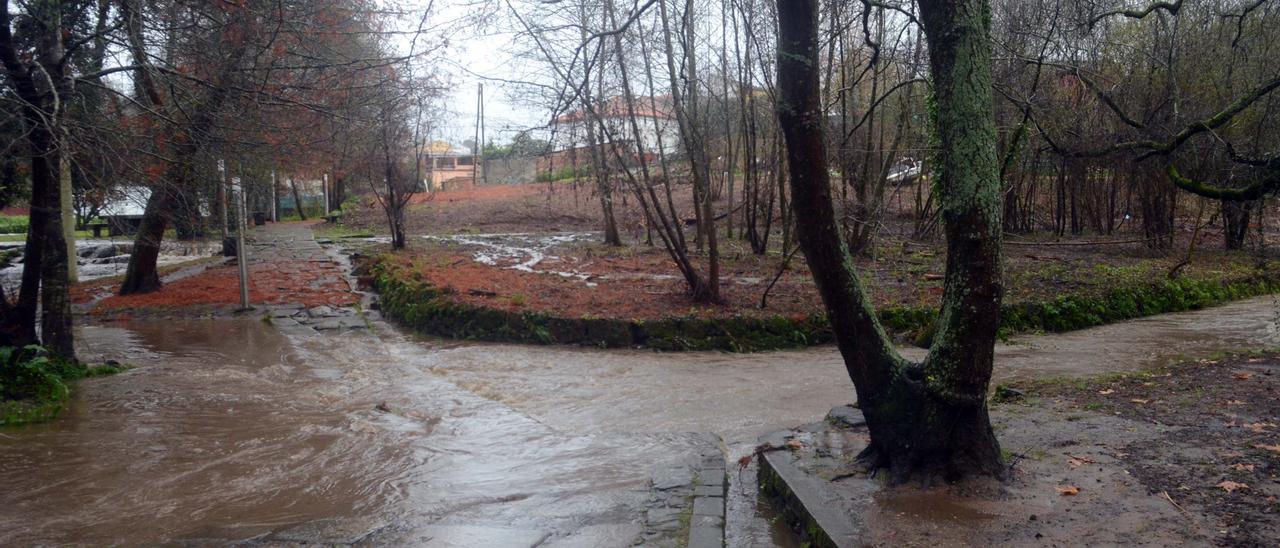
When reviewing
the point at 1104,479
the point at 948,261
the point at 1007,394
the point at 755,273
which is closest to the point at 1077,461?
the point at 1104,479

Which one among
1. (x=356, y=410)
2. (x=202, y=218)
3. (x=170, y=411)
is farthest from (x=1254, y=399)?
(x=202, y=218)

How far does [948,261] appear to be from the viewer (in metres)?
5.49

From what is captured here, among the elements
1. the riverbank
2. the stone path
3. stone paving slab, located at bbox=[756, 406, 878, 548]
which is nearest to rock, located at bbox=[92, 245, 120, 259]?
the stone path

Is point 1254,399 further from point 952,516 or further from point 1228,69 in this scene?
point 1228,69

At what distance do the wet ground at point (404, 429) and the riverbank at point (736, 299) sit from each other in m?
0.47

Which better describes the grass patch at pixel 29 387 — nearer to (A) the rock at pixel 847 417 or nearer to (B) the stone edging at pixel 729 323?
(B) the stone edging at pixel 729 323

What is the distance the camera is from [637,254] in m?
21.5

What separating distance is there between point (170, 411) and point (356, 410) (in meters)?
1.83

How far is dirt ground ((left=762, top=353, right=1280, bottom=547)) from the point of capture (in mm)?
4684

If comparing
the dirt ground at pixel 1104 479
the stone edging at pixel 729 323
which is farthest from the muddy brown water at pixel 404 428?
the dirt ground at pixel 1104 479

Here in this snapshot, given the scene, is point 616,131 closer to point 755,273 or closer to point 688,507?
point 755,273

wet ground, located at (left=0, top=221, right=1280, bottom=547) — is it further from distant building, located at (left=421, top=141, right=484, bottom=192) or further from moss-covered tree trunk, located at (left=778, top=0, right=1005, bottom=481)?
distant building, located at (left=421, top=141, right=484, bottom=192)

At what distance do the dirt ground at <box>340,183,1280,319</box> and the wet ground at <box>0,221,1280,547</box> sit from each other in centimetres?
133

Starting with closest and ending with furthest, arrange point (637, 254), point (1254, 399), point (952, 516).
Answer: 1. point (952, 516)
2. point (1254, 399)
3. point (637, 254)
